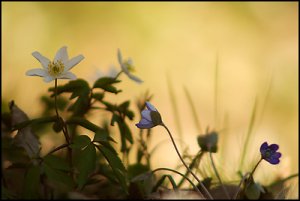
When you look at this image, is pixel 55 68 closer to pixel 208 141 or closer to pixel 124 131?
pixel 124 131

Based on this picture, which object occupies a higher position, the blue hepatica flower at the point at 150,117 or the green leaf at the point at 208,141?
the blue hepatica flower at the point at 150,117

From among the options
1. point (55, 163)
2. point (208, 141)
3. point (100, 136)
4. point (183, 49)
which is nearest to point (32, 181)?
point (55, 163)

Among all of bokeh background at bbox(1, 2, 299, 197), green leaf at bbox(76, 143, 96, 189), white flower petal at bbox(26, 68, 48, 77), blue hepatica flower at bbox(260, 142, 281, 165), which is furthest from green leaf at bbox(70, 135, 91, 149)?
bokeh background at bbox(1, 2, 299, 197)

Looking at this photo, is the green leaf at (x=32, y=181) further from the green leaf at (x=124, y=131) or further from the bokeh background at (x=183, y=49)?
the bokeh background at (x=183, y=49)

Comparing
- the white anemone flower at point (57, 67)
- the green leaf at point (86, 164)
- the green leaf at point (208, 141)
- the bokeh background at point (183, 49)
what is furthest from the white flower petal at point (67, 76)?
the bokeh background at point (183, 49)

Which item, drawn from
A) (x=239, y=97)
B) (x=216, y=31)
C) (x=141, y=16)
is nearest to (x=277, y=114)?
(x=239, y=97)

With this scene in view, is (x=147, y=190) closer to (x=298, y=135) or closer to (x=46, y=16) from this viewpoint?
(x=298, y=135)
